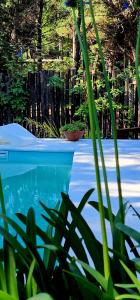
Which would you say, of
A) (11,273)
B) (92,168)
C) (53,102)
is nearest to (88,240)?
(11,273)

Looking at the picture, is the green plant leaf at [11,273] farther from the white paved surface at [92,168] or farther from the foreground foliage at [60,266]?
the white paved surface at [92,168]

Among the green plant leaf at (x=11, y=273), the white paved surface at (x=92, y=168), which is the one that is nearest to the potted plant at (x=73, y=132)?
the white paved surface at (x=92, y=168)

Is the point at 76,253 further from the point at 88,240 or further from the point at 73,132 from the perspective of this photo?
the point at 73,132

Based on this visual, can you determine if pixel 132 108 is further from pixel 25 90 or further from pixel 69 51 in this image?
pixel 69 51

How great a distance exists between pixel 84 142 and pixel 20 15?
16.6 feet

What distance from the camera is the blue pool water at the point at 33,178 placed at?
553cm

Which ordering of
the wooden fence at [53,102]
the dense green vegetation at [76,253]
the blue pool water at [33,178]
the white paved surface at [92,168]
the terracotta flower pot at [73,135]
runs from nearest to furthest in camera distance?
the dense green vegetation at [76,253], the white paved surface at [92,168], the blue pool water at [33,178], the terracotta flower pot at [73,135], the wooden fence at [53,102]

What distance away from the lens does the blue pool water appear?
5532 mm

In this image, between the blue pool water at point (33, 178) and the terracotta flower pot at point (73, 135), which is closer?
the blue pool water at point (33, 178)

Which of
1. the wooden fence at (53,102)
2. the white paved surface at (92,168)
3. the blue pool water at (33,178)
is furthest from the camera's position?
the wooden fence at (53,102)

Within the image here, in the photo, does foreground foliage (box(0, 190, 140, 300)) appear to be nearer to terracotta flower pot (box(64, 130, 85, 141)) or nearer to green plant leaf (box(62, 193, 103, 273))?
green plant leaf (box(62, 193, 103, 273))

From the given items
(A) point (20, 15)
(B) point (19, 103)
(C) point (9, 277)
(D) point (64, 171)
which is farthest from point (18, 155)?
(C) point (9, 277)

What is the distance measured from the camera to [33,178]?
680 cm

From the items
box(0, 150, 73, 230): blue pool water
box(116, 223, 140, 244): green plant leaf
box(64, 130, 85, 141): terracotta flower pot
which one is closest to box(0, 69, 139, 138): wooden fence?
box(64, 130, 85, 141): terracotta flower pot
